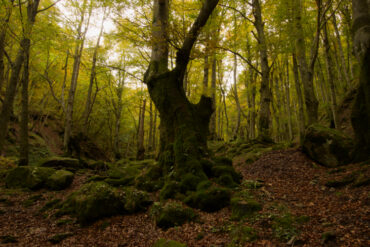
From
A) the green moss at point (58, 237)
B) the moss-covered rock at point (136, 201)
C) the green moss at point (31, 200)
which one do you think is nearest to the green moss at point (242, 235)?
the moss-covered rock at point (136, 201)

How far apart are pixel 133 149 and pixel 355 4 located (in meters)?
32.6

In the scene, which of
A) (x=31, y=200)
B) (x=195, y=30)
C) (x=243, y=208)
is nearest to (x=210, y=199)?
(x=243, y=208)

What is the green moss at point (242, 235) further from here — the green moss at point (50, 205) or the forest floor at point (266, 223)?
the green moss at point (50, 205)

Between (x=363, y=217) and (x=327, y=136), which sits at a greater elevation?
(x=327, y=136)

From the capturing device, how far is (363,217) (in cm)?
311

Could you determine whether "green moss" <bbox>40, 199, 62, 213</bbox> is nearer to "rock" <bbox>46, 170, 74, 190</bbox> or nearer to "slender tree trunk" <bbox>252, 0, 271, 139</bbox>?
"rock" <bbox>46, 170, 74, 190</bbox>

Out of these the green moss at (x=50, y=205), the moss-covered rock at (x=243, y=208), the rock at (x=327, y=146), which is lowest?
the green moss at (x=50, y=205)

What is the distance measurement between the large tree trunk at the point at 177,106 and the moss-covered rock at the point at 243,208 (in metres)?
1.64

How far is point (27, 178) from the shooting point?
7.76 meters

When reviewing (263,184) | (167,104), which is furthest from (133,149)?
(263,184)

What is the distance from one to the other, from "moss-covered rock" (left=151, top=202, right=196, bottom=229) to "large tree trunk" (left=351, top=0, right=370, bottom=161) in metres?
5.05

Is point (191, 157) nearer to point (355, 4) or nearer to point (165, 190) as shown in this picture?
point (165, 190)

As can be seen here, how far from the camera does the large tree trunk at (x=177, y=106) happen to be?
20.6 feet

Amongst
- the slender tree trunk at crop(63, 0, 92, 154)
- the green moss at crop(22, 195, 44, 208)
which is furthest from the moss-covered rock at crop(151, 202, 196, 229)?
the slender tree trunk at crop(63, 0, 92, 154)
